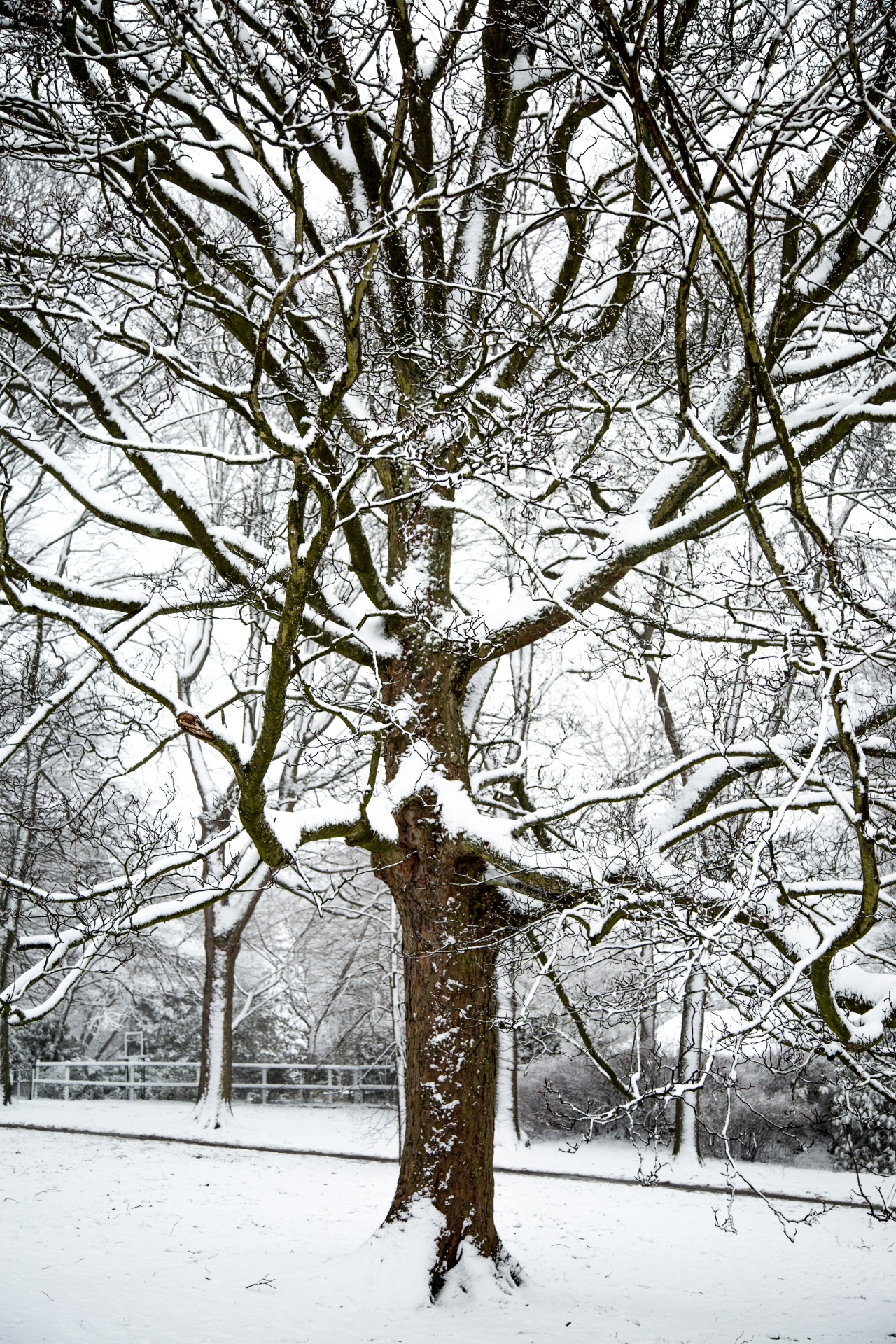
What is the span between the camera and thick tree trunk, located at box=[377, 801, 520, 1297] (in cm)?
628

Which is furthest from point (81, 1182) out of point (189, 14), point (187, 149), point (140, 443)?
point (189, 14)

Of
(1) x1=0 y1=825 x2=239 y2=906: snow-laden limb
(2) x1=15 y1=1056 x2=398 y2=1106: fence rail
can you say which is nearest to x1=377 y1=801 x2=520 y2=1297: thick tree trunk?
(1) x1=0 y1=825 x2=239 y2=906: snow-laden limb

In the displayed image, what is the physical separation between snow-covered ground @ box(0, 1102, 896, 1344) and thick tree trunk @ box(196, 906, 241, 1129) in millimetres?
2821

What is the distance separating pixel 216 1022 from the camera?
54.2 ft

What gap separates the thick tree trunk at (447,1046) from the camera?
20.6 ft

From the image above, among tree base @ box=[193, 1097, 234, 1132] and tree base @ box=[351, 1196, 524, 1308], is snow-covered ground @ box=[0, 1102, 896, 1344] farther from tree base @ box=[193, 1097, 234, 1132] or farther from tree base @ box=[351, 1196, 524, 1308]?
tree base @ box=[193, 1097, 234, 1132]

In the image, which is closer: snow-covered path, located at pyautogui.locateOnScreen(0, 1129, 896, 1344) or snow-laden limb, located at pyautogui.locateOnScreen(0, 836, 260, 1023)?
snow-laden limb, located at pyautogui.locateOnScreen(0, 836, 260, 1023)

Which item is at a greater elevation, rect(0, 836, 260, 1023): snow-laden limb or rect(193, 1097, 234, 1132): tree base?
rect(0, 836, 260, 1023): snow-laden limb

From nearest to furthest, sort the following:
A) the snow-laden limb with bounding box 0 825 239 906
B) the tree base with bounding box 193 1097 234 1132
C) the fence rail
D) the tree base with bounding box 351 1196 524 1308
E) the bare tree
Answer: the bare tree → the snow-laden limb with bounding box 0 825 239 906 → the tree base with bounding box 351 1196 524 1308 → the tree base with bounding box 193 1097 234 1132 → the fence rail

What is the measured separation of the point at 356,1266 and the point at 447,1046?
164 cm

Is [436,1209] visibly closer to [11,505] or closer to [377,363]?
[377,363]

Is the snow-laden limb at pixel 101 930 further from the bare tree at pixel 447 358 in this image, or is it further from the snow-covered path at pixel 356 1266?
the snow-covered path at pixel 356 1266

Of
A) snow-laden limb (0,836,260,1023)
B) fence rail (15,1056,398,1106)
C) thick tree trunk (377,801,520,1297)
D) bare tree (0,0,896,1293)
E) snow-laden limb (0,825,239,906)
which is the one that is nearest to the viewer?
bare tree (0,0,896,1293)

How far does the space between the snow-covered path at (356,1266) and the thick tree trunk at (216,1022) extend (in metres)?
4.01
